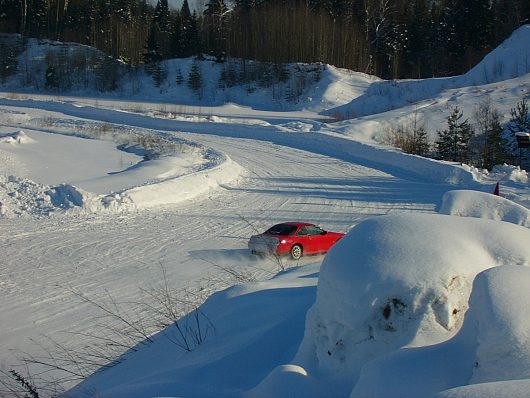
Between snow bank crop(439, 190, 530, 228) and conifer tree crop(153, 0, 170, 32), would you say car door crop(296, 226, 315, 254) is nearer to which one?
snow bank crop(439, 190, 530, 228)

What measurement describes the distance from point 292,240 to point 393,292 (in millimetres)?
10309

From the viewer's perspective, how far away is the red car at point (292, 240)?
1409 cm

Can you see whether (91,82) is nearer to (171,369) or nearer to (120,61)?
(120,61)

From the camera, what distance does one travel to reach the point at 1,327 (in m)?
9.88

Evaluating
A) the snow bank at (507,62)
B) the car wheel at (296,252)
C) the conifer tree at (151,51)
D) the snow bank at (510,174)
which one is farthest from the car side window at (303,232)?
the conifer tree at (151,51)

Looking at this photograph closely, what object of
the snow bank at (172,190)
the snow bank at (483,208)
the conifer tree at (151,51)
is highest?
the conifer tree at (151,51)

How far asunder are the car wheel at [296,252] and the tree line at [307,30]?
192 feet

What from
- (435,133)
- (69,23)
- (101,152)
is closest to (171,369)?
(101,152)

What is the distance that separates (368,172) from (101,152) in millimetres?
13335

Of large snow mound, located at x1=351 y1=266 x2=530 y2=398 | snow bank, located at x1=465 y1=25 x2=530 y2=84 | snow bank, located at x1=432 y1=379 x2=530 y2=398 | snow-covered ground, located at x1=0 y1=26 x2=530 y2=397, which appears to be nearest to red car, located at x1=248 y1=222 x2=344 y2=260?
snow-covered ground, located at x1=0 y1=26 x2=530 y2=397

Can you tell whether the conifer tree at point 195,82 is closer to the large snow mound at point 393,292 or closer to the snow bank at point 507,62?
the snow bank at point 507,62

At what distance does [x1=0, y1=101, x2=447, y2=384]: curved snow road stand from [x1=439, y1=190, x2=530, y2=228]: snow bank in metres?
5.92

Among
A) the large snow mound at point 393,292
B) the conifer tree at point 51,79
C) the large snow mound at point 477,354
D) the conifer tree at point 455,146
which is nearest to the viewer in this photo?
the large snow mound at point 477,354

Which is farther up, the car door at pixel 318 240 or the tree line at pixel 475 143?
the tree line at pixel 475 143
